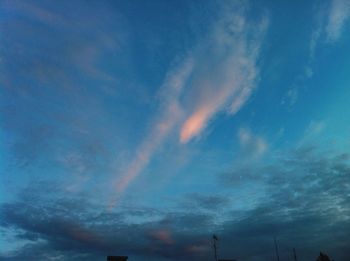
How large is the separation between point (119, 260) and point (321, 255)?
88.2 ft

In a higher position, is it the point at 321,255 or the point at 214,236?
the point at 214,236

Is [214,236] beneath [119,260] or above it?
above

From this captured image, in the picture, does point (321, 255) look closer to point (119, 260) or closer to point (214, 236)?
point (214, 236)

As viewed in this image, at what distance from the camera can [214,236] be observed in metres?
64.1

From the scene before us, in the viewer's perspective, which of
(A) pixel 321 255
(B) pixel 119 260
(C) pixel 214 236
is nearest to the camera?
(B) pixel 119 260

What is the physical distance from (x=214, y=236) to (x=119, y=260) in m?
27.3

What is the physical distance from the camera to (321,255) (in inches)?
1802

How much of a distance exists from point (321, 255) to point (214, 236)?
73.0 feet

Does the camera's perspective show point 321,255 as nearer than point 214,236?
Yes

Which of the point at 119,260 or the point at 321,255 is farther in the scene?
the point at 321,255

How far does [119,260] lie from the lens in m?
41.2

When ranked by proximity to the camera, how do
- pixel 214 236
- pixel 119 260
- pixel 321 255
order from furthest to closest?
pixel 214 236 < pixel 321 255 < pixel 119 260

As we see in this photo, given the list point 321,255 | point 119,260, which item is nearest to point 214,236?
point 321,255
